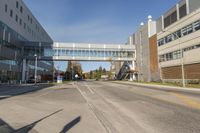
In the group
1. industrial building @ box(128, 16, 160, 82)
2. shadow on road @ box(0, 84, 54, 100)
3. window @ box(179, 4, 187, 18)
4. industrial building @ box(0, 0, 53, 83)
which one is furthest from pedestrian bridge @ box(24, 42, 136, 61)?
shadow on road @ box(0, 84, 54, 100)

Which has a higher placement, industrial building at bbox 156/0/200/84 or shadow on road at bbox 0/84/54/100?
industrial building at bbox 156/0/200/84

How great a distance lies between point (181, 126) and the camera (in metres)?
7.80

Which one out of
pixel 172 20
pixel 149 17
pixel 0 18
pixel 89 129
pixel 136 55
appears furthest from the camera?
pixel 136 55

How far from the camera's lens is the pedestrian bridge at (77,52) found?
73.7m

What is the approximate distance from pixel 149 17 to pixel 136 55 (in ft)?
50.2

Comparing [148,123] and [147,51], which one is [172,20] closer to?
[147,51]

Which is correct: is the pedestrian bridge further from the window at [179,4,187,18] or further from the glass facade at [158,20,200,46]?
the window at [179,4,187,18]

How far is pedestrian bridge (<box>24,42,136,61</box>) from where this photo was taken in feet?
242

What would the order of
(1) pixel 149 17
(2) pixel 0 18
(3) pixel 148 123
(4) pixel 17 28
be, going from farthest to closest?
(1) pixel 149 17 < (4) pixel 17 28 < (2) pixel 0 18 < (3) pixel 148 123

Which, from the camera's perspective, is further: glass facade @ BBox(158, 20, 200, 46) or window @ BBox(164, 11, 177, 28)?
window @ BBox(164, 11, 177, 28)

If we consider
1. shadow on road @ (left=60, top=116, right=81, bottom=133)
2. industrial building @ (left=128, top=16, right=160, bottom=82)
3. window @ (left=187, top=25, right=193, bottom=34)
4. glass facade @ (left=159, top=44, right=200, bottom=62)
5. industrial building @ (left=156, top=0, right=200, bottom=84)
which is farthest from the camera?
industrial building @ (left=128, top=16, right=160, bottom=82)

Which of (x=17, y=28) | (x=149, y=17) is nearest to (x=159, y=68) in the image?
(x=149, y=17)

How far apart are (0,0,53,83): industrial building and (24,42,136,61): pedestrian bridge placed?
2222mm

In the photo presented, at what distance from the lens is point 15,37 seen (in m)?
59.0
